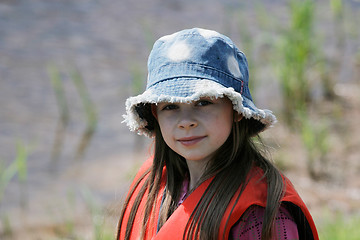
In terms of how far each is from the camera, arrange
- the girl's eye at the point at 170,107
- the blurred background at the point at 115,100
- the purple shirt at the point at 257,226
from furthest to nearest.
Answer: the blurred background at the point at 115,100 → the girl's eye at the point at 170,107 → the purple shirt at the point at 257,226

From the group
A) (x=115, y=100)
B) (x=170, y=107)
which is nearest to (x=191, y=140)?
(x=170, y=107)

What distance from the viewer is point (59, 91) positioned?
4.86 meters

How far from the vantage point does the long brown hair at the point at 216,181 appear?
164 cm

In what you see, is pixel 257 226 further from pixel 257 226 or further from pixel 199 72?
pixel 199 72

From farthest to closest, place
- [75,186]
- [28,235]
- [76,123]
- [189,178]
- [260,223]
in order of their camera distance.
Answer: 1. [76,123]
2. [75,186]
3. [28,235]
4. [189,178]
5. [260,223]

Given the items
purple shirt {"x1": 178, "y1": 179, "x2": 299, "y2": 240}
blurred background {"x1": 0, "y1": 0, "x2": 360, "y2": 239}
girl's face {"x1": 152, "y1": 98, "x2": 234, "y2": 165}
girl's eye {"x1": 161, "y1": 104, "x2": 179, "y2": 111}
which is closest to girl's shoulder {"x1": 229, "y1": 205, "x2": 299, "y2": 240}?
purple shirt {"x1": 178, "y1": 179, "x2": 299, "y2": 240}

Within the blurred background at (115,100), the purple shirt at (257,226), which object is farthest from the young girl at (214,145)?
the blurred background at (115,100)

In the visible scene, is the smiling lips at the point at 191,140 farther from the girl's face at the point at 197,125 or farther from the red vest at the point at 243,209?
the red vest at the point at 243,209

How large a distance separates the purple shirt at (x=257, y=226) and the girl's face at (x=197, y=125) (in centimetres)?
22

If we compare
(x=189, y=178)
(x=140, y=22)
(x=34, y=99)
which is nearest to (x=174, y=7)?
(x=140, y=22)

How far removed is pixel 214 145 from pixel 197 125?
8cm

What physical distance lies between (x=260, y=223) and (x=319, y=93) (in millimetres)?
3504

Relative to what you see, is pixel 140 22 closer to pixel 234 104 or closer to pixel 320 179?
pixel 320 179

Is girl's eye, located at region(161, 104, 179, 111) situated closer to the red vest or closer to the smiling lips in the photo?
the smiling lips
